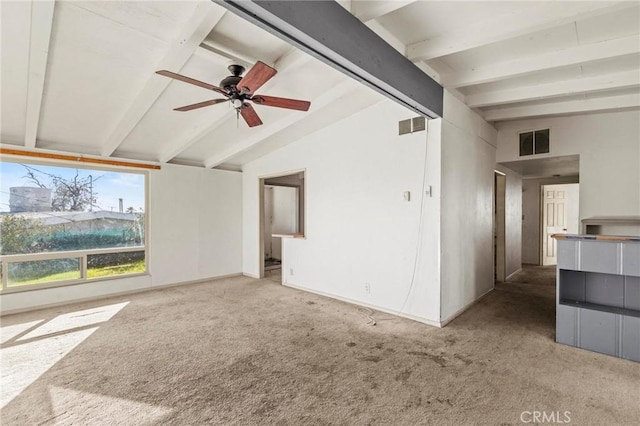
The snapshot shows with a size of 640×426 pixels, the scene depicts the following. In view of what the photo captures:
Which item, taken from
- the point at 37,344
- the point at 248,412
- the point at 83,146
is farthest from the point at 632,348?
the point at 83,146

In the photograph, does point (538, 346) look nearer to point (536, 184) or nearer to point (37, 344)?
point (37, 344)

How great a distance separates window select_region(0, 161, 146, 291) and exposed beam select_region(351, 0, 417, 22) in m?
4.55

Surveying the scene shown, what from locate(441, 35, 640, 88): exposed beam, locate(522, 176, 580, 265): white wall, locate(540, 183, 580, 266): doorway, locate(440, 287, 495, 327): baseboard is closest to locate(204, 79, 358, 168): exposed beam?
locate(441, 35, 640, 88): exposed beam

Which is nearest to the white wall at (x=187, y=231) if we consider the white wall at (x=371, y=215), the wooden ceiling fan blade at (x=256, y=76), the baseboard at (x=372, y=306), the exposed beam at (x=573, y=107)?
the white wall at (x=371, y=215)

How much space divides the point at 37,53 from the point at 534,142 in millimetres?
5975

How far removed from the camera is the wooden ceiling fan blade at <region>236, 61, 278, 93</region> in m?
2.20

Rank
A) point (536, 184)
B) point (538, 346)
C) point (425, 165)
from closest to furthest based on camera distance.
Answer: point (538, 346), point (425, 165), point (536, 184)

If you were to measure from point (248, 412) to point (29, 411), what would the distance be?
147cm

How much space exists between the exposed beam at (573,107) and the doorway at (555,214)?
4.17 m

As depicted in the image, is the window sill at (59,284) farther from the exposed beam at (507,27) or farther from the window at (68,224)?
the exposed beam at (507,27)

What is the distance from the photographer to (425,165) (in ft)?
11.4

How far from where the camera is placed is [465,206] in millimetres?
3924

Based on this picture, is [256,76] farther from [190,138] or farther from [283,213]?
[283,213]

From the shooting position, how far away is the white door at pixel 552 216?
285 inches
